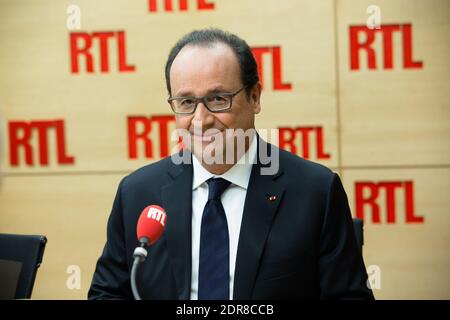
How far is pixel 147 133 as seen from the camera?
4.05 metres

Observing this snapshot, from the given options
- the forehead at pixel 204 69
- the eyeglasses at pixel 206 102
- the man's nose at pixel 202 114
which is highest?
the forehead at pixel 204 69

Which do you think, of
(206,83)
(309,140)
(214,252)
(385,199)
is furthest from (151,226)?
(385,199)

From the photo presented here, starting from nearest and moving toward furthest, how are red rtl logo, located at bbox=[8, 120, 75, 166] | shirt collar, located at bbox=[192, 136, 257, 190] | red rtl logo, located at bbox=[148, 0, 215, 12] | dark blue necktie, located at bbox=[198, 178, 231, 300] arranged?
dark blue necktie, located at bbox=[198, 178, 231, 300]
shirt collar, located at bbox=[192, 136, 257, 190]
red rtl logo, located at bbox=[148, 0, 215, 12]
red rtl logo, located at bbox=[8, 120, 75, 166]

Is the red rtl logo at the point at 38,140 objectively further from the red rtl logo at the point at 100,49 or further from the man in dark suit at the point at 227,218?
the man in dark suit at the point at 227,218

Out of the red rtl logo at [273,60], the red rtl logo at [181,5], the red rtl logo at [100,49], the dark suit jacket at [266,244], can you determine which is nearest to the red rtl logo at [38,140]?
the red rtl logo at [100,49]

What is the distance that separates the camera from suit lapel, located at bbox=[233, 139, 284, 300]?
177 cm

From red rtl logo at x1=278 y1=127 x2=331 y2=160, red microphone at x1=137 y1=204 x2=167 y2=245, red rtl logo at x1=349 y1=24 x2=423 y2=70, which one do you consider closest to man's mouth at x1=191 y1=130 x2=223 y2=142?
red microphone at x1=137 y1=204 x2=167 y2=245

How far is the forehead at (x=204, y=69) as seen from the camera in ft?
5.86

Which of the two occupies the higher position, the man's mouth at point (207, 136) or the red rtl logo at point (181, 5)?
the red rtl logo at point (181, 5)

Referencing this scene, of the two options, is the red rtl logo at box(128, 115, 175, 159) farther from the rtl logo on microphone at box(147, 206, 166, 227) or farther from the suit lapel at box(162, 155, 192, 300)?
the rtl logo on microphone at box(147, 206, 166, 227)

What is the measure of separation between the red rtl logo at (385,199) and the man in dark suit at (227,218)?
2.04 m

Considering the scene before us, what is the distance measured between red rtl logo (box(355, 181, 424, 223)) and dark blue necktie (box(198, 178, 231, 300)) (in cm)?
224

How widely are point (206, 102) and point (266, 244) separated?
1.41ft
